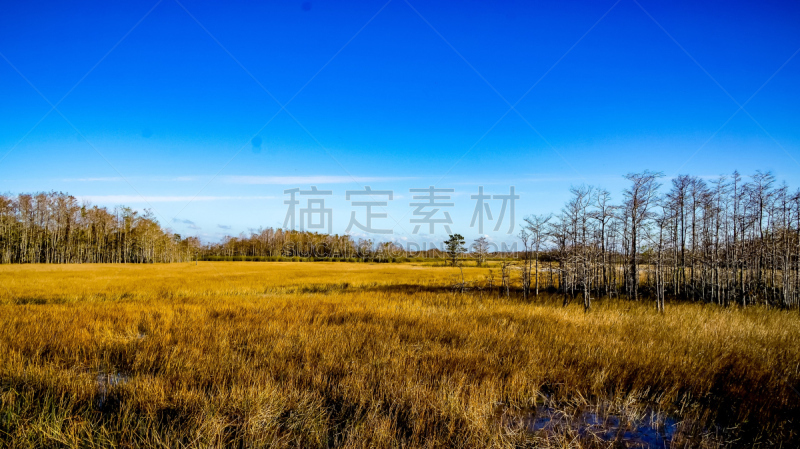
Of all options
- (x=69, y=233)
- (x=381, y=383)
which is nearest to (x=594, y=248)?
(x=381, y=383)

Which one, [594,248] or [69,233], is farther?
[69,233]

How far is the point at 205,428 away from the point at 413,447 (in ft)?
7.45

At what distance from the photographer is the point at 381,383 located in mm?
4891

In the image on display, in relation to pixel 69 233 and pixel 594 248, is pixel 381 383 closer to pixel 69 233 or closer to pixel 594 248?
pixel 594 248

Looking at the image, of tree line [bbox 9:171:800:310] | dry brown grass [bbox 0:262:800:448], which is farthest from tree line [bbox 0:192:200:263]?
dry brown grass [bbox 0:262:800:448]

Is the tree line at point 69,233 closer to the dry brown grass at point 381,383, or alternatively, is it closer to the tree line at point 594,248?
the tree line at point 594,248

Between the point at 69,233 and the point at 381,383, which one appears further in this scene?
the point at 69,233

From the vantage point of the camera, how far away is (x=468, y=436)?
3.64m

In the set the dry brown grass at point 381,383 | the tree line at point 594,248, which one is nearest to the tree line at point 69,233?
the tree line at point 594,248

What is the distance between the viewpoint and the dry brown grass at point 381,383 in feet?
12.0

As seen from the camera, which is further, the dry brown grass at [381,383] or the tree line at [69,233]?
the tree line at [69,233]

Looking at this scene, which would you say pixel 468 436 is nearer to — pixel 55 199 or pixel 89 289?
pixel 89 289

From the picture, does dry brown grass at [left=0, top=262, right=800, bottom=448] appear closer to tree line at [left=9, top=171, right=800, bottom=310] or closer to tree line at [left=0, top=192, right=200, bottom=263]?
tree line at [left=9, top=171, right=800, bottom=310]

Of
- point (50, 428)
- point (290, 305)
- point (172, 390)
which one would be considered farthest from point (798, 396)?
point (290, 305)
